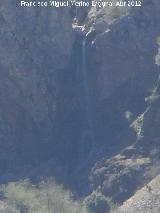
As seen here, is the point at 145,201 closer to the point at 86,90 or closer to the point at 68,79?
the point at 86,90

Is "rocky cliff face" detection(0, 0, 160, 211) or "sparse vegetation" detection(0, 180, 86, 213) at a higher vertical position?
"rocky cliff face" detection(0, 0, 160, 211)

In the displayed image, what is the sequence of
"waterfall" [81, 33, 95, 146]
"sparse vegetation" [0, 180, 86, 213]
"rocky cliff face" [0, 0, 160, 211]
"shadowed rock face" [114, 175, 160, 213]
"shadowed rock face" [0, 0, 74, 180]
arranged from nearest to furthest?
"shadowed rock face" [114, 175, 160, 213] < "sparse vegetation" [0, 180, 86, 213] < "rocky cliff face" [0, 0, 160, 211] < "shadowed rock face" [0, 0, 74, 180] < "waterfall" [81, 33, 95, 146]

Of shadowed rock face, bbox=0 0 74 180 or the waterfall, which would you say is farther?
the waterfall

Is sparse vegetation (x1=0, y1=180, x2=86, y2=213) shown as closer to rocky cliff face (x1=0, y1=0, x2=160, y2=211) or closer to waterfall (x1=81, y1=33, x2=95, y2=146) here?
rocky cliff face (x1=0, y1=0, x2=160, y2=211)

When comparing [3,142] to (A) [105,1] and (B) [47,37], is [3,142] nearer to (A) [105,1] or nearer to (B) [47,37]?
(B) [47,37]

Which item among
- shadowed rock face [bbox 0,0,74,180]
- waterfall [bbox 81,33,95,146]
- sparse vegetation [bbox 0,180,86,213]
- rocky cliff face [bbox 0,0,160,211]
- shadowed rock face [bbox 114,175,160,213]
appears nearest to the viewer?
shadowed rock face [bbox 114,175,160,213]

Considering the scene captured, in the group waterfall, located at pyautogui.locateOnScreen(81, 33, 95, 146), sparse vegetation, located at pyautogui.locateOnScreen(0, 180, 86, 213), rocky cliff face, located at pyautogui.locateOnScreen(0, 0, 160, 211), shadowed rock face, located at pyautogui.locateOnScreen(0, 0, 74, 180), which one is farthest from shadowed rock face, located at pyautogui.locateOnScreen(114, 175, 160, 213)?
shadowed rock face, located at pyautogui.locateOnScreen(0, 0, 74, 180)

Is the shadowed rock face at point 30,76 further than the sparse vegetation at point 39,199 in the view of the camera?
Yes

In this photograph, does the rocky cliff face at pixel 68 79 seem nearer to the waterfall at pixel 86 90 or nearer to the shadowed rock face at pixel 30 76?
the waterfall at pixel 86 90

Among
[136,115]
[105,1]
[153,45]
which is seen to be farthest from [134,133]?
[105,1]

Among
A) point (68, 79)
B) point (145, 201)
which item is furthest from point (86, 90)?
point (145, 201)

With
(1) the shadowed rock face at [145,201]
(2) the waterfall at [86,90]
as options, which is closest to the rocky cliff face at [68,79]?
(2) the waterfall at [86,90]
